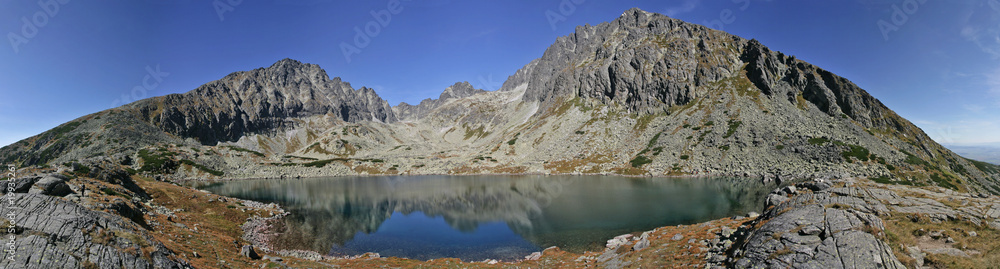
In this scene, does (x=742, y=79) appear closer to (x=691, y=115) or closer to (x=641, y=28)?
(x=691, y=115)

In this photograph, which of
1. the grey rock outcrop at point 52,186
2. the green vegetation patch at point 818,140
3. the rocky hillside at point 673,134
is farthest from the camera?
the green vegetation patch at point 818,140

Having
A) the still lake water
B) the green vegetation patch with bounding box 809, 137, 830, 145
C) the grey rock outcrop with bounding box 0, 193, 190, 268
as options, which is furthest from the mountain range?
the still lake water

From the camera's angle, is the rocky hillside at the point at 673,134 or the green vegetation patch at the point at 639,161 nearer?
the rocky hillside at the point at 673,134

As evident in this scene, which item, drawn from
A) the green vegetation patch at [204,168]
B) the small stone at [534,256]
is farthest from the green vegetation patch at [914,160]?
the green vegetation patch at [204,168]

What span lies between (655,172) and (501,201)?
62.3 meters

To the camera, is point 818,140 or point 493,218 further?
point 818,140

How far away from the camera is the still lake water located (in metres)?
33.7

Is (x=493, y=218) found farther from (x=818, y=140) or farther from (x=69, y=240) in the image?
(x=818, y=140)

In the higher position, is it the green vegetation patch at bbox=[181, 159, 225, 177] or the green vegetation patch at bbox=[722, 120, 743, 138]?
the green vegetation patch at bbox=[722, 120, 743, 138]

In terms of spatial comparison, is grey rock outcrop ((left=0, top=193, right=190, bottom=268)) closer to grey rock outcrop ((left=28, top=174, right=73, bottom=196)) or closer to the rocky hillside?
grey rock outcrop ((left=28, top=174, right=73, bottom=196))

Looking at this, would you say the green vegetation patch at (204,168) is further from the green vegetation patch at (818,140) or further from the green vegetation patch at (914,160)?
the green vegetation patch at (914,160)

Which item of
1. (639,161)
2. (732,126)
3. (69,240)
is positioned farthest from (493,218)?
(732,126)

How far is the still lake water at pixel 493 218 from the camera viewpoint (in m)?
33.7

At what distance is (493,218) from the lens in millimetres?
46781
